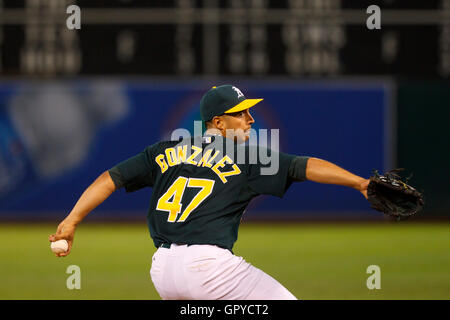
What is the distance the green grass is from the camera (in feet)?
23.2

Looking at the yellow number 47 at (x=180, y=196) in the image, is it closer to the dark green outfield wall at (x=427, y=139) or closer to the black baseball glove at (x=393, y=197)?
the black baseball glove at (x=393, y=197)

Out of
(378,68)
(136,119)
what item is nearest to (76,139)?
(136,119)

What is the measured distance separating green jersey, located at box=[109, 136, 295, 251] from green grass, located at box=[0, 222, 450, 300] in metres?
2.92

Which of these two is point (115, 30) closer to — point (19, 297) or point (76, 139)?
point (76, 139)

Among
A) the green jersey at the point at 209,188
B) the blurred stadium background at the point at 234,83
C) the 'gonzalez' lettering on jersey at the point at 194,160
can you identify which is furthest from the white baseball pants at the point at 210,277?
the blurred stadium background at the point at 234,83

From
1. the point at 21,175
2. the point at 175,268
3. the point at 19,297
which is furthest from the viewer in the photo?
the point at 21,175

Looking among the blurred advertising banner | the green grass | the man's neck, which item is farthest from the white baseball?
the blurred advertising banner

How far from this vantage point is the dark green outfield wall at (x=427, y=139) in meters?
13.1

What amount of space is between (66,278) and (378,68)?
724cm

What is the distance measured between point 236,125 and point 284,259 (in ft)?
16.9

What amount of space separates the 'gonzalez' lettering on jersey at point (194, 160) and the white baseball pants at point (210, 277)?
0.38m
